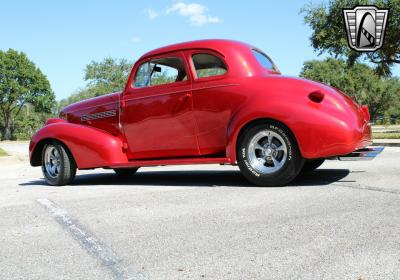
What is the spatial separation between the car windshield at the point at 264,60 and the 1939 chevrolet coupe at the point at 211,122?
0.08ft

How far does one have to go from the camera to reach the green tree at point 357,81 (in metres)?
65.1

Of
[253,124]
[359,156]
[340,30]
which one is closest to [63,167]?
[253,124]

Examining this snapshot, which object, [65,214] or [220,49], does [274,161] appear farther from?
[65,214]

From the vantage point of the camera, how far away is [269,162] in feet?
17.7

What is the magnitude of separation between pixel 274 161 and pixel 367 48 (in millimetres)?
19453

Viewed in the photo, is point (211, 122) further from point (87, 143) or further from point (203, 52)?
point (87, 143)

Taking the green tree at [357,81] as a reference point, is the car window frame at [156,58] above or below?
below

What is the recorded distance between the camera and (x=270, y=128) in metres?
5.27

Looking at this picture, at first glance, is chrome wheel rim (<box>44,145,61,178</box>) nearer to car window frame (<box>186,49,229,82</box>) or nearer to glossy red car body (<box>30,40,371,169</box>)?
glossy red car body (<box>30,40,371,169</box>)

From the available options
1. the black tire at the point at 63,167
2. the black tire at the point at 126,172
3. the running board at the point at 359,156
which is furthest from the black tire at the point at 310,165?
the black tire at the point at 63,167

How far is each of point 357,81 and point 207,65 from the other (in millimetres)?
63692

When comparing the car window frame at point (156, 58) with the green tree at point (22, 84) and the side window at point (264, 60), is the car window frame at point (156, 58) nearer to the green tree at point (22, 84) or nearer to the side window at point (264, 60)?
the side window at point (264, 60)

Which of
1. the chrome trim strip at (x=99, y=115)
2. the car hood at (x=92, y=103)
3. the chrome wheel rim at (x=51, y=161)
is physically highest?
the car hood at (x=92, y=103)

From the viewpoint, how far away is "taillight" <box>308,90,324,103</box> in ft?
16.7
